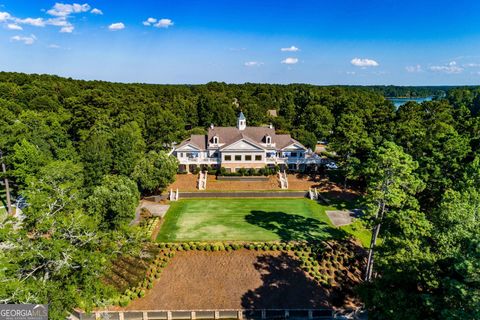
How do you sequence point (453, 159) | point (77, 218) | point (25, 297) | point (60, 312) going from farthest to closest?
point (453, 159)
point (77, 218)
point (60, 312)
point (25, 297)

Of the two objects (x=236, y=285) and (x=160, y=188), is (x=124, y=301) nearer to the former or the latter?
(x=236, y=285)

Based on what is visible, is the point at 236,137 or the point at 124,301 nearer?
the point at 124,301

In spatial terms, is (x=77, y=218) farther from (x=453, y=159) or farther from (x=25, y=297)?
(x=453, y=159)

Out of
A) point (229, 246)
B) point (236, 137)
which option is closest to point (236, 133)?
point (236, 137)

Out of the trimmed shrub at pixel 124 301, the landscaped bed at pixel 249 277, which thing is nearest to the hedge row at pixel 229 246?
the landscaped bed at pixel 249 277

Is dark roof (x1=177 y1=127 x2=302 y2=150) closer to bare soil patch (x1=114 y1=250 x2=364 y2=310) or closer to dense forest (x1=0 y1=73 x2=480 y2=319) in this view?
dense forest (x1=0 y1=73 x2=480 y2=319)

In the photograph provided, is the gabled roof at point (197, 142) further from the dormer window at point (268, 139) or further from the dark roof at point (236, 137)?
the dormer window at point (268, 139)

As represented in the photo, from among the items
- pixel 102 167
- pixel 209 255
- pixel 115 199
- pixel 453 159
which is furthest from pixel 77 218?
pixel 453 159
